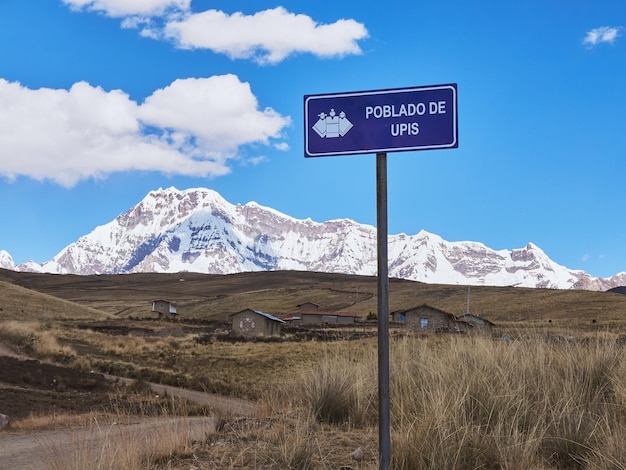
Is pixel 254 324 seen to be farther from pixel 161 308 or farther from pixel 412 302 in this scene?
pixel 412 302

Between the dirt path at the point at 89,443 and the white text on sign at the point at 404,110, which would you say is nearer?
the white text on sign at the point at 404,110

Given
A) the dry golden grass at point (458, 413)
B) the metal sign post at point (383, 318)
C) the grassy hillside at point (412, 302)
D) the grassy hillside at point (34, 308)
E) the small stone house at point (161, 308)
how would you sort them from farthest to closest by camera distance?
the small stone house at point (161, 308) < the grassy hillside at point (412, 302) < the grassy hillside at point (34, 308) < the dry golden grass at point (458, 413) < the metal sign post at point (383, 318)

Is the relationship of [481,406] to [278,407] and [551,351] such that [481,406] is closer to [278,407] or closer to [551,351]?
[551,351]

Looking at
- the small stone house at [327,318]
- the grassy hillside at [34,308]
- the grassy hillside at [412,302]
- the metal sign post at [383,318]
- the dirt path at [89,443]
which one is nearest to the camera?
the metal sign post at [383,318]

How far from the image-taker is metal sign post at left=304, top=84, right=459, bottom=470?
3.94m

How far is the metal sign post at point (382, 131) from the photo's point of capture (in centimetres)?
394

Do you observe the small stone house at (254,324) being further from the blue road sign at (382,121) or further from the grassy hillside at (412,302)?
the blue road sign at (382,121)

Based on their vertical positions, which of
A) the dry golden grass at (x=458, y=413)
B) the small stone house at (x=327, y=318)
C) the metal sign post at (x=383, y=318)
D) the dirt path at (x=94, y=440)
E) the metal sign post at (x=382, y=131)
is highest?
the metal sign post at (x=382, y=131)

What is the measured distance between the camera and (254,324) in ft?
227

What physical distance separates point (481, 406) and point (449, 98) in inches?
103

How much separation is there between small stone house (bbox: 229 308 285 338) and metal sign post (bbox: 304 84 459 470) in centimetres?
6439

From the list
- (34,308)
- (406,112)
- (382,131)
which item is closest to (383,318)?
(382,131)

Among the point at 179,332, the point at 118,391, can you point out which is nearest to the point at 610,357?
the point at 118,391

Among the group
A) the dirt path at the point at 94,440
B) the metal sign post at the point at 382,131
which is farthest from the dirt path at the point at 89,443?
the metal sign post at the point at 382,131
